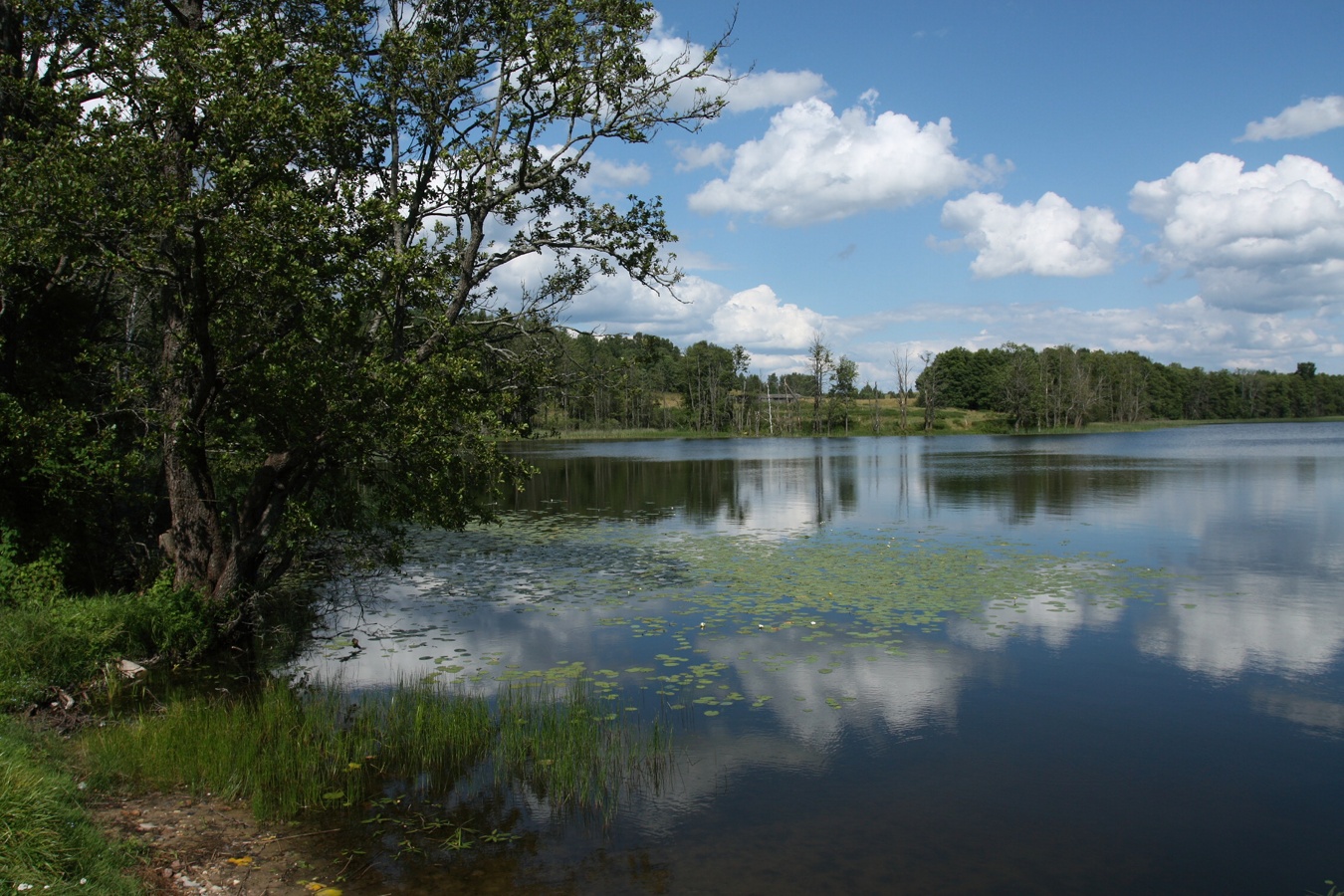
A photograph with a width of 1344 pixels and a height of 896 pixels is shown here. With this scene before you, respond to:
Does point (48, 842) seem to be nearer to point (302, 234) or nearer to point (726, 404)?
point (302, 234)

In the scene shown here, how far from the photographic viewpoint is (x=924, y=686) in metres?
11.9

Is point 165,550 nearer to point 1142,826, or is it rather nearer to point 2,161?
point 2,161

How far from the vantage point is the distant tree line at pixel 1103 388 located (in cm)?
13388

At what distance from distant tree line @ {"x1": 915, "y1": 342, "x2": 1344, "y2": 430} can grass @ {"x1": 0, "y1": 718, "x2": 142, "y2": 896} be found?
131094 millimetres

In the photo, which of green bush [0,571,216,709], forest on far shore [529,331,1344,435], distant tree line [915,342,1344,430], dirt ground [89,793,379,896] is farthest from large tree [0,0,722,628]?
distant tree line [915,342,1344,430]

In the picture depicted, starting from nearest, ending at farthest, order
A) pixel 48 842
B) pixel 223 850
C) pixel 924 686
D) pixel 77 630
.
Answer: pixel 48 842, pixel 223 850, pixel 77 630, pixel 924 686

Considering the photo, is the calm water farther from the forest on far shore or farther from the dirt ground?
the forest on far shore

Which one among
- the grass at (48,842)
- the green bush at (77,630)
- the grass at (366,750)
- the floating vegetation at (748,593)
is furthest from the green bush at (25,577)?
the grass at (48,842)

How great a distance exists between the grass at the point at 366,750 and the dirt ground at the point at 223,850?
1.15 ft

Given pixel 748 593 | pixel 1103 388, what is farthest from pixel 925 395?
pixel 748 593

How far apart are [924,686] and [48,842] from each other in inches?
380

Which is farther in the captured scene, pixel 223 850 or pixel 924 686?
pixel 924 686

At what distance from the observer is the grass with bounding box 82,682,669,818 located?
340 inches

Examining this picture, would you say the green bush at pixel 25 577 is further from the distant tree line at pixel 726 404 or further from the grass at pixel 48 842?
the distant tree line at pixel 726 404
